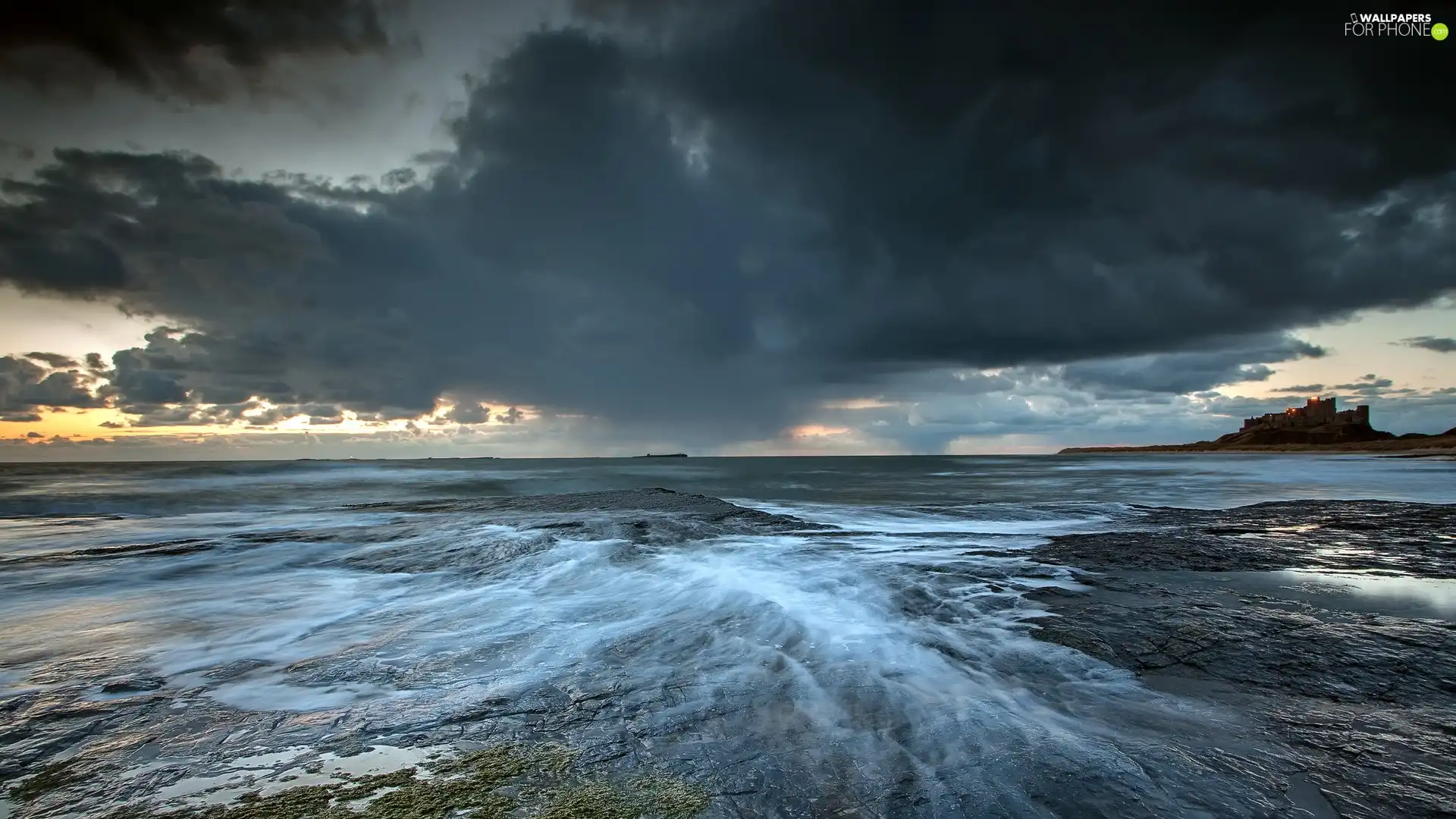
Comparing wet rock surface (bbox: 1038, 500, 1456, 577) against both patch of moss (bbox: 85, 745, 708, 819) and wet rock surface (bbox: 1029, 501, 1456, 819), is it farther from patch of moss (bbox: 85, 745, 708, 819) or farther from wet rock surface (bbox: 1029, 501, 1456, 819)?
patch of moss (bbox: 85, 745, 708, 819)

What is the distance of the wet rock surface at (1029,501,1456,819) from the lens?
3.39 meters

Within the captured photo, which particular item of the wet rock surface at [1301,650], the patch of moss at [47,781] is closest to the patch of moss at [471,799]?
the patch of moss at [47,781]

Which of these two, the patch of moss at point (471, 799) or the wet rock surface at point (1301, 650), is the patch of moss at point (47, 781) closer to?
the patch of moss at point (471, 799)

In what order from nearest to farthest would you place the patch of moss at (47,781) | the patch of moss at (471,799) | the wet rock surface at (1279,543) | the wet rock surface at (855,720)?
the patch of moss at (471,799) → the wet rock surface at (855,720) → the patch of moss at (47,781) → the wet rock surface at (1279,543)

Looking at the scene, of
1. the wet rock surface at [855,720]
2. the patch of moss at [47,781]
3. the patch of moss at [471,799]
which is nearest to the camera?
the patch of moss at [471,799]

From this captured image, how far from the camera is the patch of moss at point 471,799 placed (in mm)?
3176

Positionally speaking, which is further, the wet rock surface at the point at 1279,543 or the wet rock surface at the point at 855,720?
the wet rock surface at the point at 1279,543

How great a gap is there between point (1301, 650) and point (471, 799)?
21.7 feet

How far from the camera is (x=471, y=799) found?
3.30 m

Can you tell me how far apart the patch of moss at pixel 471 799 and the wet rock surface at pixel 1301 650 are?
3365mm

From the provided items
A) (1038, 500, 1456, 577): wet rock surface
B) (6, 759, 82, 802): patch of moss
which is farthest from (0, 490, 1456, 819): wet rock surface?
(1038, 500, 1456, 577): wet rock surface

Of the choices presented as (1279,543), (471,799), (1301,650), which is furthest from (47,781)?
(1279,543)

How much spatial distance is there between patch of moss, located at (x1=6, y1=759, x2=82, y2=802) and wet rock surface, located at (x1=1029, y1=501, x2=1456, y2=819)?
683 centimetres

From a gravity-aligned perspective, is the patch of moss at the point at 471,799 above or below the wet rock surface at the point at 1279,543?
below
